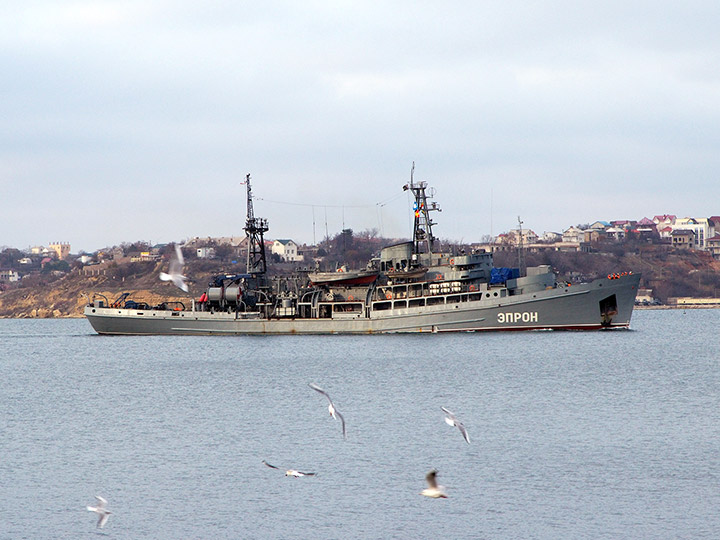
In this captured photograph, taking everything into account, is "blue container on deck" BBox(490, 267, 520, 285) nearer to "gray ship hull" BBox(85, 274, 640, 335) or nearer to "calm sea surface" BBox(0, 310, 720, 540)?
"gray ship hull" BBox(85, 274, 640, 335)

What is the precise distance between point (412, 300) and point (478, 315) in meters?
6.00

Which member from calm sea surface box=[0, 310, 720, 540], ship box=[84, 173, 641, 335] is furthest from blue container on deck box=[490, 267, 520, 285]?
calm sea surface box=[0, 310, 720, 540]

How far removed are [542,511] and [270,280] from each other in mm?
66787

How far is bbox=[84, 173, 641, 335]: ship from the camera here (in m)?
77.6

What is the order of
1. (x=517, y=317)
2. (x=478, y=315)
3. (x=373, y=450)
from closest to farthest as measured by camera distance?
(x=373, y=450), (x=478, y=315), (x=517, y=317)

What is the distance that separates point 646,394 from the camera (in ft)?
149

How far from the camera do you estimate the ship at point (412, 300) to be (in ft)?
254

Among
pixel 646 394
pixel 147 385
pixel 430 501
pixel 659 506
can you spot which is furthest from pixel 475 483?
pixel 147 385

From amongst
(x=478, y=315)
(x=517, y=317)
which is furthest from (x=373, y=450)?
(x=517, y=317)

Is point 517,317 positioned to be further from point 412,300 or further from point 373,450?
point 373,450

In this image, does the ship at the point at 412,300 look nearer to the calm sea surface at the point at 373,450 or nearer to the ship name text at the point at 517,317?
the ship name text at the point at 517,317

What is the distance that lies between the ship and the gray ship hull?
79 millimetres

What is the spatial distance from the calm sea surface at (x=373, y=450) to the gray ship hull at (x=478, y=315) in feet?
Answer: 48.3

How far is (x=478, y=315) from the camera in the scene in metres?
77.7
